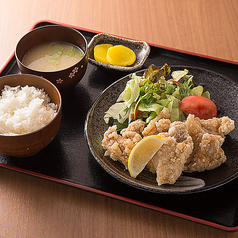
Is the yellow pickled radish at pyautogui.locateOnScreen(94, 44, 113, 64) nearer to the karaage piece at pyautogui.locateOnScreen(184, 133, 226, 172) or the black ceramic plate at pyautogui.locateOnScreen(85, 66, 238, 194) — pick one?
the black ceramic plate at pyautogui.locateOnScreen(85, 66, 238, 194)

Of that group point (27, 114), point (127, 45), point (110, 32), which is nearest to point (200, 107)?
point (127, 45)

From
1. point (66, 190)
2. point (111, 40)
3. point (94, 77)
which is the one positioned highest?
point (111, 40)

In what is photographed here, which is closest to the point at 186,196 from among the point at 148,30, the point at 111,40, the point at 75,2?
the point at 111,40

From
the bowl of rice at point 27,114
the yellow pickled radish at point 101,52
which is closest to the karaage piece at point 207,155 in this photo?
the bowl of rice at point 27,114

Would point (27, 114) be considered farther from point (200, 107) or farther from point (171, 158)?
point (200, 107)

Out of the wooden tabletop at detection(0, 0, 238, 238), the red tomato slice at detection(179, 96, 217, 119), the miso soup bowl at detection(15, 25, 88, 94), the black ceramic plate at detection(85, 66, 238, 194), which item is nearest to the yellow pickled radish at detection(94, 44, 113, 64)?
the miso soup bowl at detection(15, 25, 88, 94)

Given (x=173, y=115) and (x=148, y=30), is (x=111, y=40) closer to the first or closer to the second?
(x=148, y=30)
